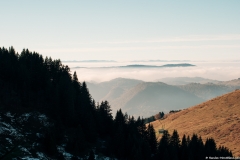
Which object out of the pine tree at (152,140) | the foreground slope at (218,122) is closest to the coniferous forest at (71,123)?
the pine tree at (152,140)

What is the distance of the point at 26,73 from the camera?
78312 mm

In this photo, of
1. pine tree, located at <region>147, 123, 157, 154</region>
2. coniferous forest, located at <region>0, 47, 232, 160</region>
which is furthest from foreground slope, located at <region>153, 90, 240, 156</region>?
coniferous forest, located at <region>0, 47, 232, 160</region>

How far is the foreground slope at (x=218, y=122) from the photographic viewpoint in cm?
12763

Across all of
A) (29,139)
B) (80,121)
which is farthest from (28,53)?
(29,139)

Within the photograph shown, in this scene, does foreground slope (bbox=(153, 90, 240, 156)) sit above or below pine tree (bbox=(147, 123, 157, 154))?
below

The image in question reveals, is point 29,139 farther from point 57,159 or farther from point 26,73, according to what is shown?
point 26,73

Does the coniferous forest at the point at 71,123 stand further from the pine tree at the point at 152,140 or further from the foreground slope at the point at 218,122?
the foreground slope at the point at 218,122

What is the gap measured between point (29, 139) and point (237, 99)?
17876 cm

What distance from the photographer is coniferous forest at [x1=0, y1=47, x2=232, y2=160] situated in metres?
63.1

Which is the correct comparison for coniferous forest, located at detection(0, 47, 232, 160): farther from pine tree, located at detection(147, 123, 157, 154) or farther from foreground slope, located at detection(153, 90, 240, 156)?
foreground slope, located at detection(153, 90, 240, 156)

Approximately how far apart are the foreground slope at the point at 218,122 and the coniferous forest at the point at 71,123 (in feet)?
154

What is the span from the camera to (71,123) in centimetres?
7425

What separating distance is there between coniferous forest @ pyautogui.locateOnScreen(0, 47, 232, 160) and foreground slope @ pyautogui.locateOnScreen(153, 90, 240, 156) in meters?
46.9

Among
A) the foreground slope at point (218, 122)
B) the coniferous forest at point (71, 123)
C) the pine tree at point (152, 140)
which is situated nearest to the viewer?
the coniferous forest at point (71, 123)
